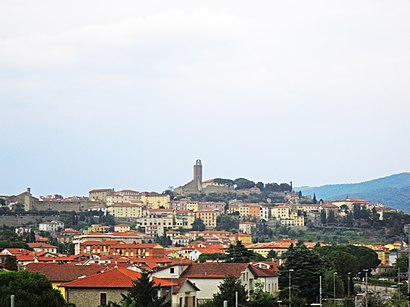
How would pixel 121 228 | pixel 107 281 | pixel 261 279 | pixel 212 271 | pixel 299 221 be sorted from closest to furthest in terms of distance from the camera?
pixel 107 281 < pixel 212 271 < pixel 261 279 < pixel 121 228 < pixel 299 221

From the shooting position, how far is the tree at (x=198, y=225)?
581 ft

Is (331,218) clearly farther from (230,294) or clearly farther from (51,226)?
(230,294)

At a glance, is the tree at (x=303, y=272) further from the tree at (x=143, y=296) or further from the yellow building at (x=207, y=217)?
the yellow building at (x=207, y=217)

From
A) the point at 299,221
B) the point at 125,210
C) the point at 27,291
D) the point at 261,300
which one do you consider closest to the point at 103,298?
the point at 27,291

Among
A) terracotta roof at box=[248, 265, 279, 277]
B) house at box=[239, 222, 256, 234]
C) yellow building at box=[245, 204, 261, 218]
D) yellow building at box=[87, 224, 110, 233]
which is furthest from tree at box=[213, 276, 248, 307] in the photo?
yellow building at box=[245, 204, 261, 218]

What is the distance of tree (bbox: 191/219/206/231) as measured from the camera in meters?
177

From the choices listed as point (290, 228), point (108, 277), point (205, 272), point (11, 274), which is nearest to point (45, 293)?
point (11, 274)

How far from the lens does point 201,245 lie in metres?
120

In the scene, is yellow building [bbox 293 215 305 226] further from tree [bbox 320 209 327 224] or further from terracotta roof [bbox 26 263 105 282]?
terracotta roof [bbox 26 263 105 282]

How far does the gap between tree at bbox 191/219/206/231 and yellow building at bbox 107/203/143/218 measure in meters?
12.0

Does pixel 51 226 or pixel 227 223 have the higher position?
pixel 51 226

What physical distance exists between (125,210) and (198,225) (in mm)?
16130

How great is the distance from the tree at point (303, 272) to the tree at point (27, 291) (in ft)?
67.3

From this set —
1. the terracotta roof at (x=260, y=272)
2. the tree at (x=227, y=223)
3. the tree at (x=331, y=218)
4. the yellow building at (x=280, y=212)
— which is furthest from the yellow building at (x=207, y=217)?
the terracotta roof at (x=260, y=272)
